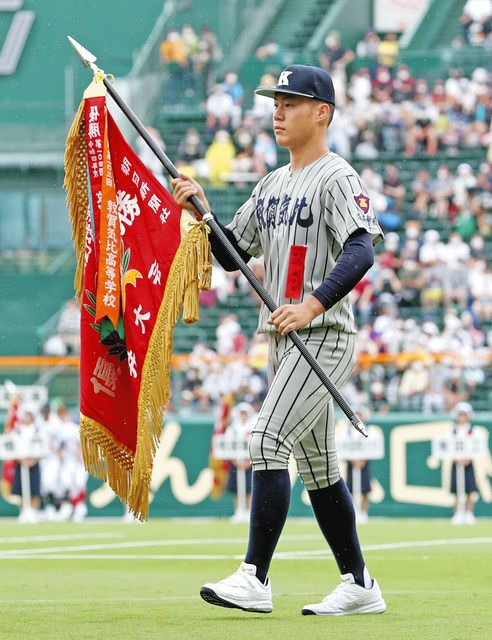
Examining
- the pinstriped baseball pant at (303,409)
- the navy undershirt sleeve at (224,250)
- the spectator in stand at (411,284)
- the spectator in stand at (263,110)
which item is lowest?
the pinstriped baseball pant at (303,409)

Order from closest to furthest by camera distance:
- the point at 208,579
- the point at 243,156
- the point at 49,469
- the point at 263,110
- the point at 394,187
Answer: the point at 208,579, the point at 49,469, the point at 394,187, the point at 243,156, the point at 263,110

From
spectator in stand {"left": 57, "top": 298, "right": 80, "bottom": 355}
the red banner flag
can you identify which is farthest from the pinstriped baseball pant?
spectator in stand {"left": 57, "top": 298, "right": 80, "bottom": 355}

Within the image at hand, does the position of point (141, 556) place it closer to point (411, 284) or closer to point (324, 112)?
point (324, 112)

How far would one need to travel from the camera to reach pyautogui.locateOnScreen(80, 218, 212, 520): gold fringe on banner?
21.3 feet

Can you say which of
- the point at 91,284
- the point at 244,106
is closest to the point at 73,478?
the point at 244,106

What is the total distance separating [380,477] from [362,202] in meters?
14.4

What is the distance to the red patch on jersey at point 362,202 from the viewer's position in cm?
612

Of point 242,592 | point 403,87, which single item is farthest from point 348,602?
point 403,87

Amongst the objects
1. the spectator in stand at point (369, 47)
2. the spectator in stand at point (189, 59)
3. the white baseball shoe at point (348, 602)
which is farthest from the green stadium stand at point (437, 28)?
the white baseball shoe at point (348, 602)

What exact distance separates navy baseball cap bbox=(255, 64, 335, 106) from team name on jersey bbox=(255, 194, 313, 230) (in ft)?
1.46

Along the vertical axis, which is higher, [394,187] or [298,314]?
[394,187]

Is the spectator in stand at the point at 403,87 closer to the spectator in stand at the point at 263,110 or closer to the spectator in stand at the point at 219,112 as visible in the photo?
the spectator in stand at the point at 263,110

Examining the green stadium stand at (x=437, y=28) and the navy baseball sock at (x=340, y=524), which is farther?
the green stadium stand at (x=437, y=28)

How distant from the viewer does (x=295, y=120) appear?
637 cm
